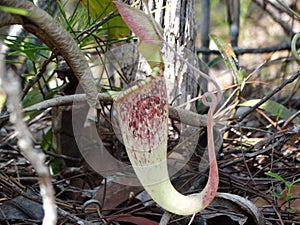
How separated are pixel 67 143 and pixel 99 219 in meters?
0.42

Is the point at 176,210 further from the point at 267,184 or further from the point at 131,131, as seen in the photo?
the point at 267,184

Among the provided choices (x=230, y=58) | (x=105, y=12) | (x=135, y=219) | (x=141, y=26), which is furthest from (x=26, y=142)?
(x=230, y=58)

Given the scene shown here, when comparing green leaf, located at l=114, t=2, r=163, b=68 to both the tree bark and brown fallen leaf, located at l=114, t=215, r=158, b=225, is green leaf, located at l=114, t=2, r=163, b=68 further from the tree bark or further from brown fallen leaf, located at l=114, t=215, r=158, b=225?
the tree bark

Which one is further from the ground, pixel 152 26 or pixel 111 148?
pixel 152 26

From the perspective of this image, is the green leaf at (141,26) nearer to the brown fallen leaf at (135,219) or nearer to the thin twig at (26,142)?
the thin twig at (26,142)

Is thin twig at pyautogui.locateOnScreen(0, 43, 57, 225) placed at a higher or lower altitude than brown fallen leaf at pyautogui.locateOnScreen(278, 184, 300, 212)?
higher

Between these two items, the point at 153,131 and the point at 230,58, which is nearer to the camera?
the point at 153,131

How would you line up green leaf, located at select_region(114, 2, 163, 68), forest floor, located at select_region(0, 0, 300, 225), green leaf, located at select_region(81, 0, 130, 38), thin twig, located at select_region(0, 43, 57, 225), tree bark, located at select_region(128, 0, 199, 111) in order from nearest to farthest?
thin twig, located at select_region(0, 43, 57, 225), green leaf, located at select_region(114, 2, 163, 68), forest floor, located at select_region(0, 0, 300, 225), green leaf, located at select_region(81, 0, 130, 38), tree bark, located at select_region(128, 0, 199, 111)

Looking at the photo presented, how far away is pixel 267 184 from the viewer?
103 centimetres

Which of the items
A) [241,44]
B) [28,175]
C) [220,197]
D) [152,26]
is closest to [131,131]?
[152,26]

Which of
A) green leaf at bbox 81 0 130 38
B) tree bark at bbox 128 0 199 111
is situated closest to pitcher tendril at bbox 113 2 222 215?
green leaf at bbox 81 0 130 38

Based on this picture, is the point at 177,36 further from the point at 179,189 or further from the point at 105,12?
the point at 179,189

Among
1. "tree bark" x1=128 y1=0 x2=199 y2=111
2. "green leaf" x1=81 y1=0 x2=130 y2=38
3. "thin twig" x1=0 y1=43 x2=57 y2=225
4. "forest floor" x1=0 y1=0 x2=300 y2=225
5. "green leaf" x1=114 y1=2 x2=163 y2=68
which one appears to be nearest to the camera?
"thin twig" x1=0 y1=43 x2=57 y2=225

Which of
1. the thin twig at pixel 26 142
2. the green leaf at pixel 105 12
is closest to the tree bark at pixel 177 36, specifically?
the green leaf at pixel 105 12
